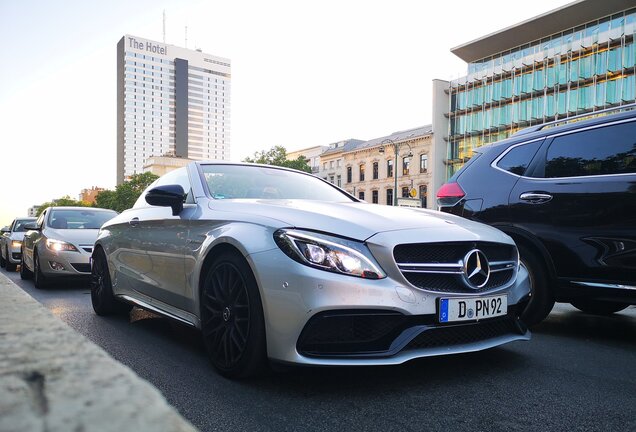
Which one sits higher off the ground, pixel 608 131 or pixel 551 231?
pixel 608 131

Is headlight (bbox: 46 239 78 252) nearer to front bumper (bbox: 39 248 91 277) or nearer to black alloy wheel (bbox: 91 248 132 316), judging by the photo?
front bumper (bbox: 39 248 91 277)

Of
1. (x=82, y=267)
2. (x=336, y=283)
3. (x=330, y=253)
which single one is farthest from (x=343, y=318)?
(x=82, y=267)

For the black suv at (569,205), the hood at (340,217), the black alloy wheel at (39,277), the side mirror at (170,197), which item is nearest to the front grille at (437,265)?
the hood at (340,217)

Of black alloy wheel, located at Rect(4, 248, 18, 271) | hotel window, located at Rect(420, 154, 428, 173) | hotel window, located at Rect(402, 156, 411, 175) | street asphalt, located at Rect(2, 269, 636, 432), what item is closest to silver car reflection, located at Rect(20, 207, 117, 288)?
street asphalt, located at Rect(2, 269, 636, 432)

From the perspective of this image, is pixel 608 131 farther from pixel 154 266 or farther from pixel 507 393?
pixel 154 266

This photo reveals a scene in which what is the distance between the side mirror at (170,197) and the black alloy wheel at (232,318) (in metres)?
0.88

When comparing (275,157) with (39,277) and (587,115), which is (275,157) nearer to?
(39,277)

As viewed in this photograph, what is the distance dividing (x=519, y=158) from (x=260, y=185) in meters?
A: 2.37

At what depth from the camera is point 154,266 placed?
4480 mm

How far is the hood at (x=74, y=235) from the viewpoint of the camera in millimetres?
8875

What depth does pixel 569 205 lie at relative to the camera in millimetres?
4488

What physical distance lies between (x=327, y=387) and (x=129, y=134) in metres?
167

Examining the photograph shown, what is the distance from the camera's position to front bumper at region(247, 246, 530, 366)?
2.87 metres

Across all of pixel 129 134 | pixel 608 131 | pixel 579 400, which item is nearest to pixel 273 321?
pixel 579 400
